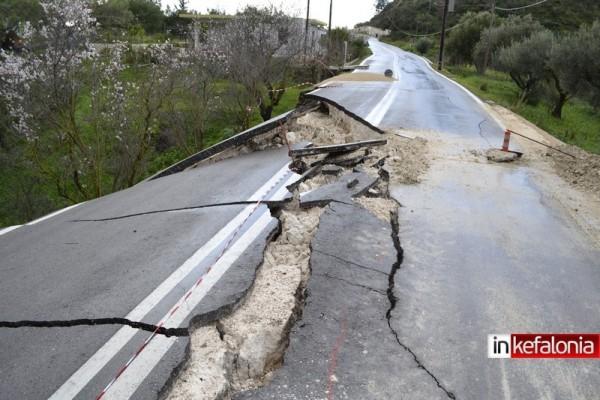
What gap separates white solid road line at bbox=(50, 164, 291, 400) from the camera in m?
2.37

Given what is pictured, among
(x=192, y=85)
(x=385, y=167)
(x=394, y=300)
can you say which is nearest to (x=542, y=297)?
(x=394, y=300)

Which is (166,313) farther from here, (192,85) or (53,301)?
(192,85)

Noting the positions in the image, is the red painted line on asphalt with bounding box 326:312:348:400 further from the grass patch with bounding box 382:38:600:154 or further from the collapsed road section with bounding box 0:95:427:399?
the grass patch with bounding box 382:38:600:154

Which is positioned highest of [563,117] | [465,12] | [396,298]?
[465,12]

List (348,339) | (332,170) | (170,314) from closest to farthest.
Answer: (348,339) < (170,314) < (332,170)

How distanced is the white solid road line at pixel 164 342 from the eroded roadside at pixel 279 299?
0.55 feet

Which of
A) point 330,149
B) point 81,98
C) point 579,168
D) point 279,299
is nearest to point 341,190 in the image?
point 330,149

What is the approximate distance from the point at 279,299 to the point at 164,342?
2.81 ft

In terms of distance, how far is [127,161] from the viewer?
47.0ft

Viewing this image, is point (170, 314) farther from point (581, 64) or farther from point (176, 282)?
point (581, 64)

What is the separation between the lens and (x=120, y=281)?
353 cm

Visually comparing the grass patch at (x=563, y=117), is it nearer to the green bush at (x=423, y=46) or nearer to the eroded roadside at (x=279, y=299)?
the eroded roadside at (x=279, y=299)

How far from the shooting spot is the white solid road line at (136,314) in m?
2.37

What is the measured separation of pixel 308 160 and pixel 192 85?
10.9 metres
